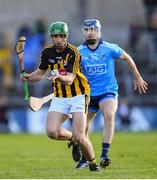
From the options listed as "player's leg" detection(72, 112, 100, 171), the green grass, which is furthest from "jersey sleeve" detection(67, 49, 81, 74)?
the green grass

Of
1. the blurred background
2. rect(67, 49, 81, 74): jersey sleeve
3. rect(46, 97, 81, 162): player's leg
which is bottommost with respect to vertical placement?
the blurred background

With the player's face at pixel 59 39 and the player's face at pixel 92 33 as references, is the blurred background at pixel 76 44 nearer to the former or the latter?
the player's face at pixel 92 33

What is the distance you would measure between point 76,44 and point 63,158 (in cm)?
1197

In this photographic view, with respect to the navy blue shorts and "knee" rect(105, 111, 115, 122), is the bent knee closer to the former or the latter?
"knee" rect(105, 111, 115, 122)

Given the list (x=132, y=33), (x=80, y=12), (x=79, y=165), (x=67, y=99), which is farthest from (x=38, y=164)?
(x=80, y=12)

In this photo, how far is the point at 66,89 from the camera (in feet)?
42.4

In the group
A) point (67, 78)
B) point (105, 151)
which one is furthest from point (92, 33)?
point (105, 151)

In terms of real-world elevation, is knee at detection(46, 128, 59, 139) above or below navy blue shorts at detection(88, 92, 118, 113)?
above

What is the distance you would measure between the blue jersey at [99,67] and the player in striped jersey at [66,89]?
4.36ft

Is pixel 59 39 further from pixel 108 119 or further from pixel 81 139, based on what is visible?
pixel 108 119

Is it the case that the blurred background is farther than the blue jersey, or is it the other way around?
the blurred background

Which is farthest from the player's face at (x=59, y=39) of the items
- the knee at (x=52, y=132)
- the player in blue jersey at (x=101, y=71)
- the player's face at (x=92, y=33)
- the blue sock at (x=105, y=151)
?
the blue sock at (x=105, y=151)

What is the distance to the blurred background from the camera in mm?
26125

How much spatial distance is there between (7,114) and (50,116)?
1341cm
